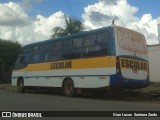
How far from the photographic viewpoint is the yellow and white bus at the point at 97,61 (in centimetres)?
1897

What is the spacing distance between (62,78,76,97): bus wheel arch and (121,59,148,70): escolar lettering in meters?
3.67

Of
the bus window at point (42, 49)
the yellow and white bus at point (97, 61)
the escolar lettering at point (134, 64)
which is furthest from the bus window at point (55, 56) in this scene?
the escolar lettering at point (134, 64)

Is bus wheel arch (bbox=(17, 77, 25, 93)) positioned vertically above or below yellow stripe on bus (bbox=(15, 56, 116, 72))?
below

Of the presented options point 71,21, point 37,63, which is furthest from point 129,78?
point 71,21

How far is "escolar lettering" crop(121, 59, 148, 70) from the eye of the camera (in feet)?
62.7

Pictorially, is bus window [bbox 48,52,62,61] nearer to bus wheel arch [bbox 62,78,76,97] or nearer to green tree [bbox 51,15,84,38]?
bus wheel arch [bbox 62,78,76,97]

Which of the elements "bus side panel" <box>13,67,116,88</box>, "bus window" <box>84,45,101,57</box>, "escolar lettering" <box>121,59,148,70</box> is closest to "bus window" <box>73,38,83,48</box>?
"bus window" <box>84,45,101,57</box>

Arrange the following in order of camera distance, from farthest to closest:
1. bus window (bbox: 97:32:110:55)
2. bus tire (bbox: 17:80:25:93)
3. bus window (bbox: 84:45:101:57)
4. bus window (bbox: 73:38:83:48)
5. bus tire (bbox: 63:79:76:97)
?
bus tire (bbox: 17:80:25:93)
bus tire (bbox: 63:79:76:97)
bus window (bbox: 73:38:83:48)
bus window (bbox: 84:45:101:57)
bus window (bbox: 97:32:110:55)

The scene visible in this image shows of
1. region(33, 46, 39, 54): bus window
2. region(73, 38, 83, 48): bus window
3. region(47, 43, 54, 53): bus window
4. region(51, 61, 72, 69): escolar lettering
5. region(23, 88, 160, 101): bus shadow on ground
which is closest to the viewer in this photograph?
region(23, 88, 160, 101): bus shadow on ground

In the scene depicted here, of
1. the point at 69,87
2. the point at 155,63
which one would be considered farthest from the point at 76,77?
the point at 155,63

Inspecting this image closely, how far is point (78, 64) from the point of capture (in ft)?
69.6

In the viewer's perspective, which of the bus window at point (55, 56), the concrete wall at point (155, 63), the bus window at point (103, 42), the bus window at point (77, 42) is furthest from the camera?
the concrete wall at point (155, 63)

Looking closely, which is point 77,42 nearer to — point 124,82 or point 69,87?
point 69,87

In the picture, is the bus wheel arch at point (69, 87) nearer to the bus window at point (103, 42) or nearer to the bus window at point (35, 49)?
the bus window at point (103, 42)
